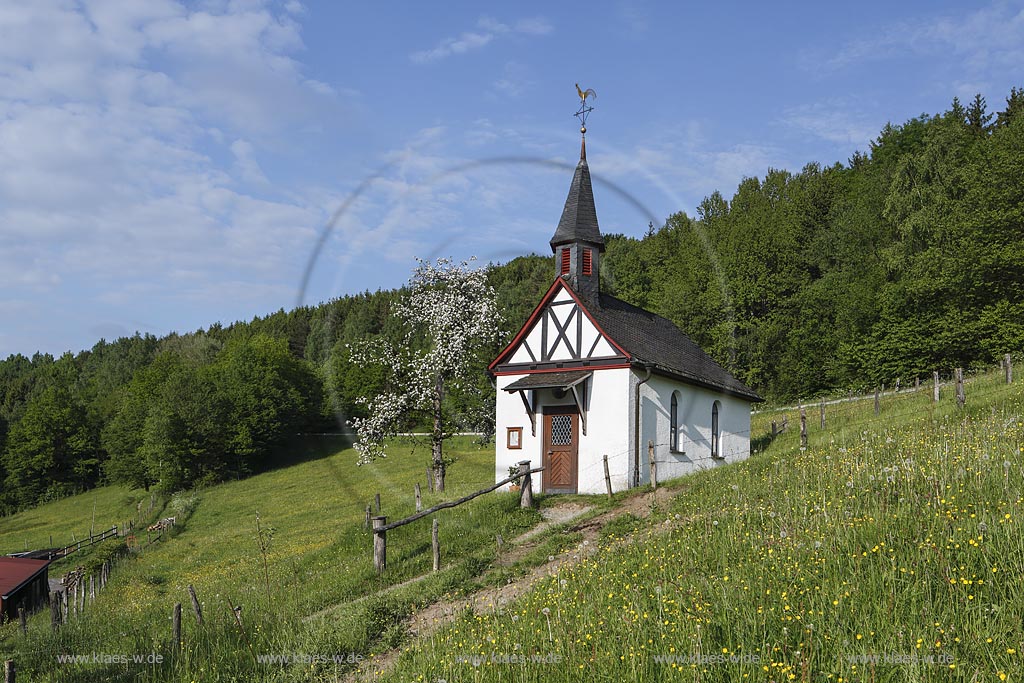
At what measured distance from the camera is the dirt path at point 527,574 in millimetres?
12047

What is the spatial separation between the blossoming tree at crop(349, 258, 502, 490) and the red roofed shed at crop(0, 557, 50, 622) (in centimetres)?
1386

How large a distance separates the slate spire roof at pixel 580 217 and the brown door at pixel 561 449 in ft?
21.8

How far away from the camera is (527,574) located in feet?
51.3

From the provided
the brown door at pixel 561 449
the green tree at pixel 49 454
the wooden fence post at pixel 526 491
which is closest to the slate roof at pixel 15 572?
the wooden fence post at pixel 526 491

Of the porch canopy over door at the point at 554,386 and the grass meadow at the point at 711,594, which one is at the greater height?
the porch canopy over door at the point at 554,386

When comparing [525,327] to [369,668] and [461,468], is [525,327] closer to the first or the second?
[369,668]

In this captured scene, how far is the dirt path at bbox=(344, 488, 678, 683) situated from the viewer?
39.5 feet

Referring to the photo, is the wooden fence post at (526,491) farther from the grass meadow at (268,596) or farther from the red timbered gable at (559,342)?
the red timbered gable at (559,342)

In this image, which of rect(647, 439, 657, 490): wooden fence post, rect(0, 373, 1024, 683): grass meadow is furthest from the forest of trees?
rect(0, 373, 1024, 683): grass meadow

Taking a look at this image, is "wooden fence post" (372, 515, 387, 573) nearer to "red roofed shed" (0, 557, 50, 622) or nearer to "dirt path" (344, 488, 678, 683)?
"dirt path" (344, 488, 678, 683)


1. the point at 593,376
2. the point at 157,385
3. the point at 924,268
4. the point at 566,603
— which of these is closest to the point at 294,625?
the point at 566,603

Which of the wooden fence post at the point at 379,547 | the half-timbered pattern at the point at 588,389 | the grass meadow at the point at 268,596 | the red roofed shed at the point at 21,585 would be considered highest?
the half-timbered pattern at the point at 588,389

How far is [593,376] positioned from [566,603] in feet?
56.4

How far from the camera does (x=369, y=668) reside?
11.6 m
